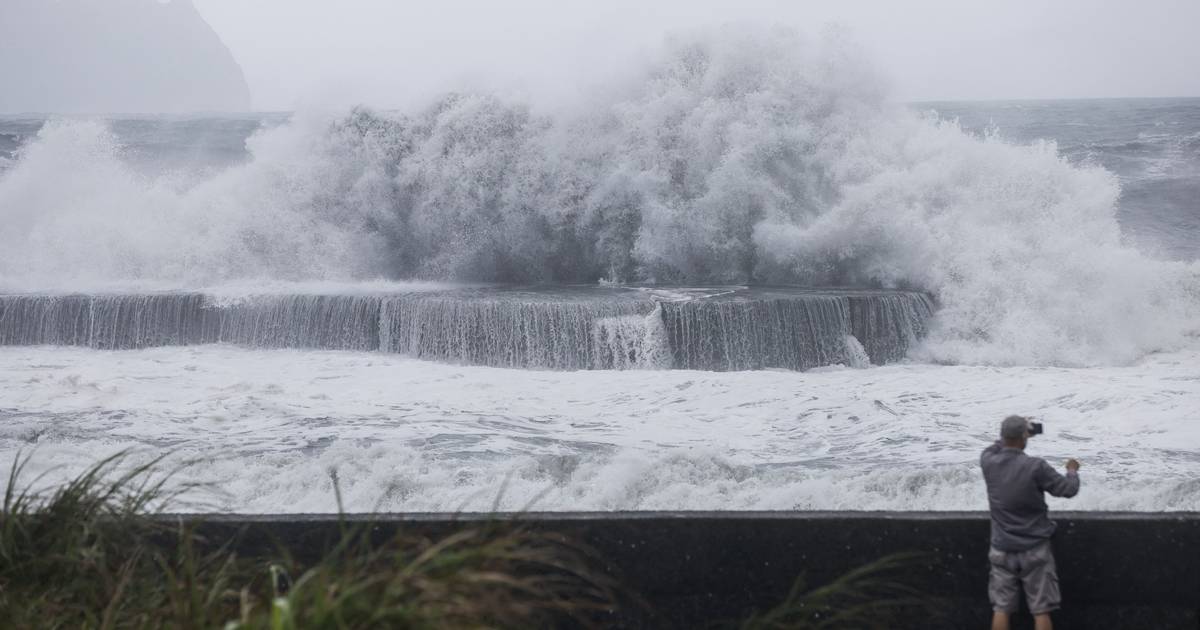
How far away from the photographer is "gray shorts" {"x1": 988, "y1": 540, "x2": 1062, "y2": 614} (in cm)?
383

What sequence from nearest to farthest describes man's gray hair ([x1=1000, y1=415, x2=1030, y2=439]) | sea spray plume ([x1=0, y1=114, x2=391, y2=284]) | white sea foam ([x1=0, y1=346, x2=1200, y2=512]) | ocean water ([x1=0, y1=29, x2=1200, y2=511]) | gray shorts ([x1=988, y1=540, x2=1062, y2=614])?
gray shorts ([x1=988, y1=540, x2=1062, y2=614]), man's gray hair ([x1=1000, y1=415, x2=1030, y2=439]), white sea foam ([x1=0, y1=346, x2=1200, y2=512]), ocean water ([x1=0, y1=29, x2=1200, y2=511]), sea spray plume ([x1=0, y1=114, x2=391, y2=284])

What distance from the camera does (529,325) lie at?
13.3 m

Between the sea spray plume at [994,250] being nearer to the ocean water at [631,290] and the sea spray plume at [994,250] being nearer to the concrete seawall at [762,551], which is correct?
the ocean water at [631,290]

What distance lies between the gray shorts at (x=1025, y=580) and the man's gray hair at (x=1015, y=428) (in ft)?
1.77

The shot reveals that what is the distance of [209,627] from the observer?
2.58m

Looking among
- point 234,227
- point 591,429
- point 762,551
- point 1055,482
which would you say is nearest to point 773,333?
point 591,429

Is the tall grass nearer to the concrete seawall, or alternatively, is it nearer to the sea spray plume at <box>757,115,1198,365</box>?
the concrete seawall

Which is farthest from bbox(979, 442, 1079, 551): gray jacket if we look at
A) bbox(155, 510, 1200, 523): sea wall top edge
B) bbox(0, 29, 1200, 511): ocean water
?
bbox(0, 29, 1200, 511): ocean water

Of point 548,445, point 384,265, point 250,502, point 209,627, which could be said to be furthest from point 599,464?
point 384,265

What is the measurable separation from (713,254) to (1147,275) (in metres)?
6.06

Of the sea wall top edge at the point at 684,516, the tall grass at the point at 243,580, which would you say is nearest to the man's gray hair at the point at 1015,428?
the sea wall top edge at the point at 684,516

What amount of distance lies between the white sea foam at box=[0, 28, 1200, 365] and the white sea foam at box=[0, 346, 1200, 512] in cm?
299

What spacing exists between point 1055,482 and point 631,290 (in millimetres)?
11975

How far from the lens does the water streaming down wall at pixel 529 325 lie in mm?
13008
